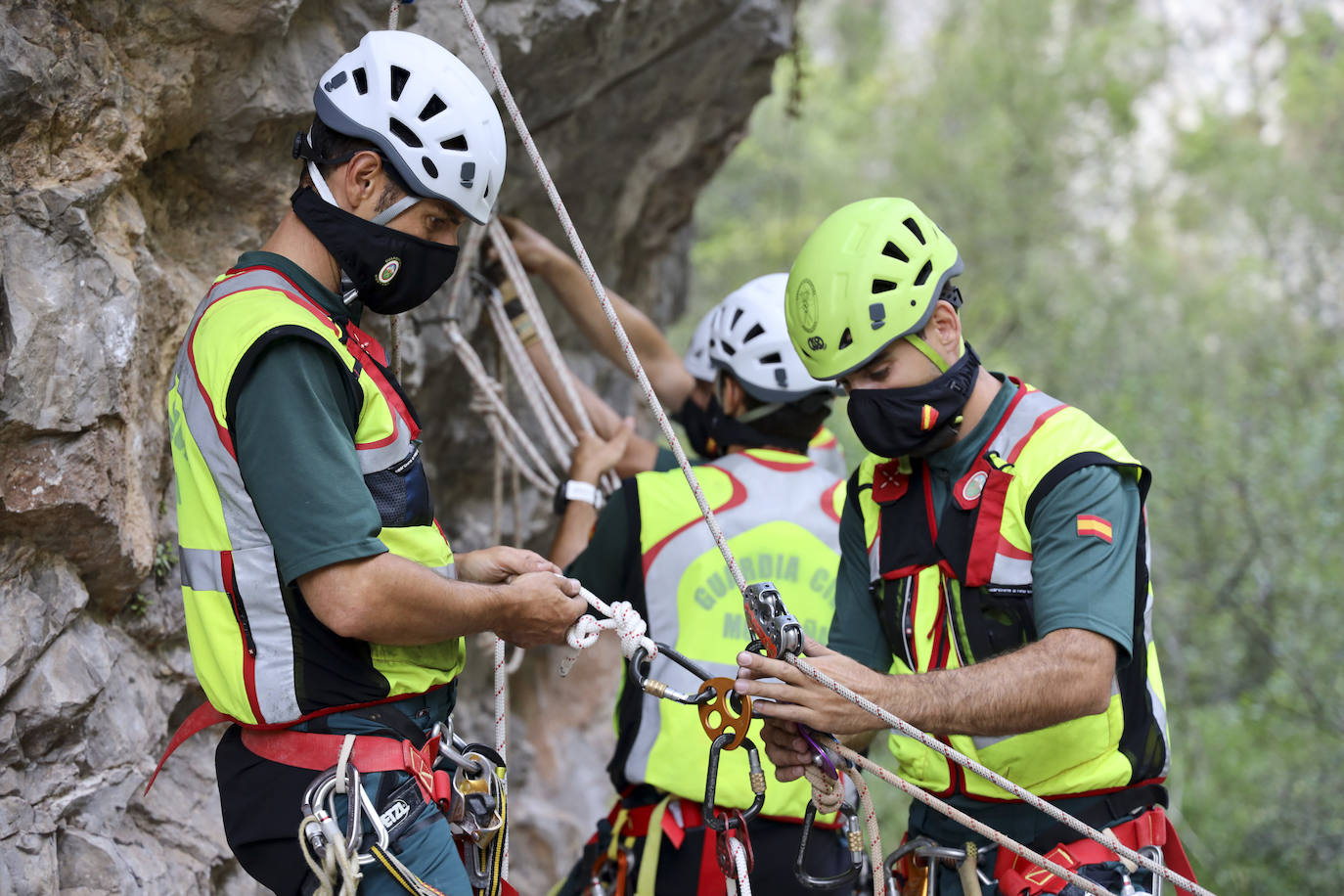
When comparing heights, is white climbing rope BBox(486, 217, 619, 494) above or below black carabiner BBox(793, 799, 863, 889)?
above

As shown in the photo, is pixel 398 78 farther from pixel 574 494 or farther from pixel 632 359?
pixel 574 494

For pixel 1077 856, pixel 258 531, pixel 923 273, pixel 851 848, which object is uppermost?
pixel 923 273

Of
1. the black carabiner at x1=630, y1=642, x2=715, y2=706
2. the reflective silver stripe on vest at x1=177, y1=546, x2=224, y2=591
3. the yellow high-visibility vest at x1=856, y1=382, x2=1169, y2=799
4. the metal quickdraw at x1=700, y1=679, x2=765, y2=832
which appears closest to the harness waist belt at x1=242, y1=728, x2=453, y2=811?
the reflective silver stripe on vest at x1=177, y1=546, x2=224, y2=591

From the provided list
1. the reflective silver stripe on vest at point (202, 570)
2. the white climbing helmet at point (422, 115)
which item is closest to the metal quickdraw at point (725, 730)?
the reflective silver stripe on vest at point (202, 570)

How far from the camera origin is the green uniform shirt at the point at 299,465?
2025 millimetres

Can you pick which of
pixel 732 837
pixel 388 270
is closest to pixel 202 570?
pixel 388 270

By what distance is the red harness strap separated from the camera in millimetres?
2562

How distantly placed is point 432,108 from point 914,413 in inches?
49.1

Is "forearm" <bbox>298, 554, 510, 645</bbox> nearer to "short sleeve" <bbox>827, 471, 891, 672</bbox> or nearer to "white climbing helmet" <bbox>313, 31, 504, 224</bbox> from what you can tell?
"white climbing helmet" <bbox>313, 31, 504, 224</bbox>

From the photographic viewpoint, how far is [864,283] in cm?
265

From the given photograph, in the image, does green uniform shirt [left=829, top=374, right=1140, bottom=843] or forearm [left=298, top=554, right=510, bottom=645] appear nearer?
forearm [left=298, top=554, right=510, bottom=645]

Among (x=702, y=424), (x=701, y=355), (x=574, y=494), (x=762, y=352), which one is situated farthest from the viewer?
(x=701, y=355)

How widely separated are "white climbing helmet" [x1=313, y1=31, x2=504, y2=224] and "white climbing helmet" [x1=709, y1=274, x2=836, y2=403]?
1378 millimetres

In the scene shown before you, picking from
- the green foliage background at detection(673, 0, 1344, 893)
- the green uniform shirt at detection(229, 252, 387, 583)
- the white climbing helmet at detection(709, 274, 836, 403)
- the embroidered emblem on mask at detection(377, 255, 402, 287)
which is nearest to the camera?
the green uniform shirt at detection(229, 252, 387, 583)
